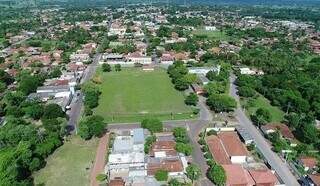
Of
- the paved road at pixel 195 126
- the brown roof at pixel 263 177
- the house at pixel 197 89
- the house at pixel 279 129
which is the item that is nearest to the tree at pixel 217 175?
the brown roof at pixel 263 177

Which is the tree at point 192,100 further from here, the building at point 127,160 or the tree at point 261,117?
the building at point 127,160

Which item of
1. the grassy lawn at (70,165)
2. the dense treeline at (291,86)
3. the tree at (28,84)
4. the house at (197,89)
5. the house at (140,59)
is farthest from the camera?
the house at (140,59)

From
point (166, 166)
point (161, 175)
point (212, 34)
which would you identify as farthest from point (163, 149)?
point (212, 34)

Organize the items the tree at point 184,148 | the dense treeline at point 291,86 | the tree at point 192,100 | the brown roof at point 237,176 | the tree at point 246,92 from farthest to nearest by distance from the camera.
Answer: the tree at point 246,92, the tree at point 192,100, the dense treeline at point 291,86, the tree at point 184,148, the brown roof at point 237,176

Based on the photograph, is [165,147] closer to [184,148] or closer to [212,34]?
[184,148]

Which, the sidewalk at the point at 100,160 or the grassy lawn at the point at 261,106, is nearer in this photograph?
the sidewalk at the point at 100,160

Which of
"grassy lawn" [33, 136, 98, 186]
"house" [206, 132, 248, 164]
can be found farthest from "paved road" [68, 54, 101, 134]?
"house" [206, 132, 248, 164]

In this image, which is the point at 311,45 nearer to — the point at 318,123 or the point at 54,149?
the point at 318,123
